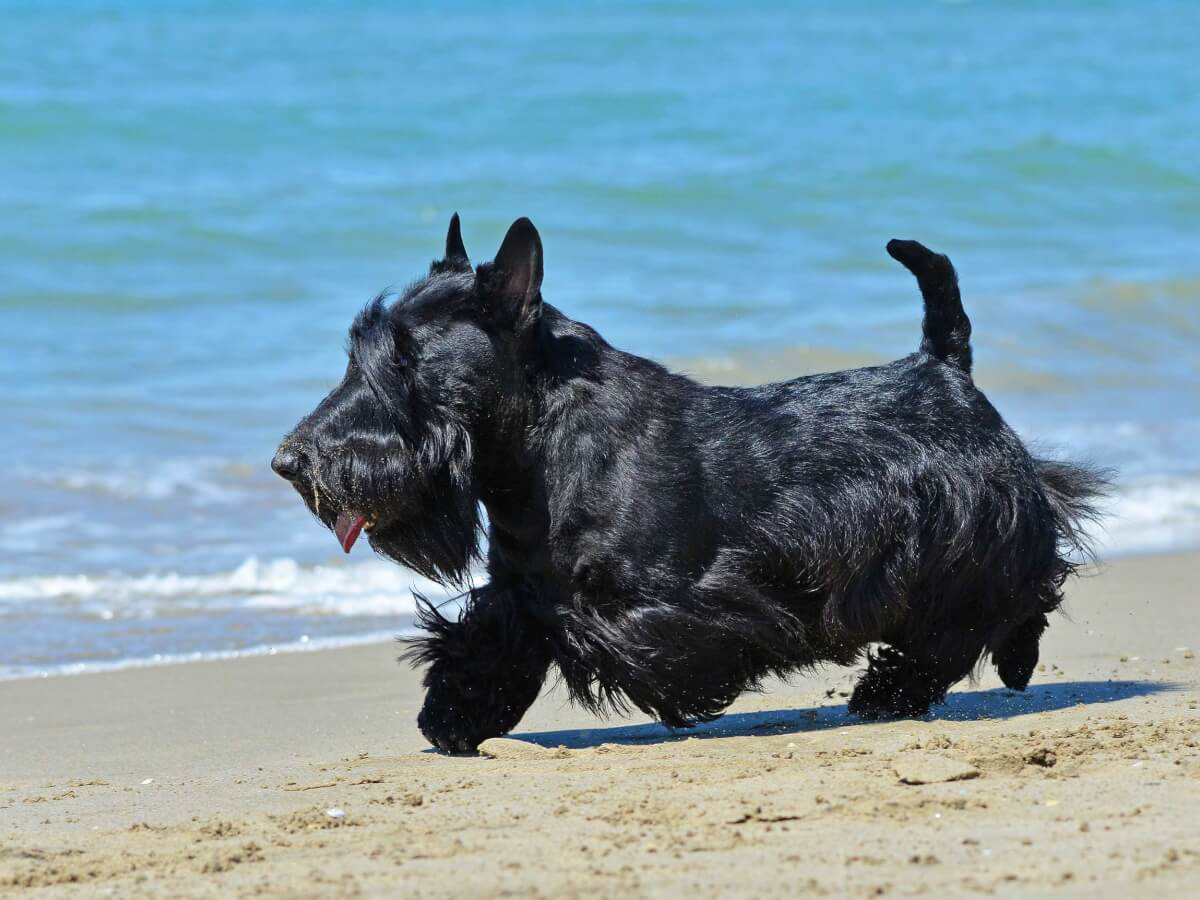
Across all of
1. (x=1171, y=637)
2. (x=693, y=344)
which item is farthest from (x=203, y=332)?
(x=1171, y=637)

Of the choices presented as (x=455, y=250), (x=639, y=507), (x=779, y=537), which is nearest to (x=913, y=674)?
(x=779, y=537)

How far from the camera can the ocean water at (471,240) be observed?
27.3 feet

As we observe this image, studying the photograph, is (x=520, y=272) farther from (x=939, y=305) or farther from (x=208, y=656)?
(x=208, y=656)

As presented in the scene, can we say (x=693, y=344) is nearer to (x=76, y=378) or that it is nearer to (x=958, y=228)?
(x=76, y=378)

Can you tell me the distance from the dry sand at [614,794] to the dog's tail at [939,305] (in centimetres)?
106

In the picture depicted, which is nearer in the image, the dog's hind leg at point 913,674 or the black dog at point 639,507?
the black dog at point 639,507

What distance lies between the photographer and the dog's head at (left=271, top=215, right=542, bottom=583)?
441 cm

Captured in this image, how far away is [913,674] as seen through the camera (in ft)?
16.0

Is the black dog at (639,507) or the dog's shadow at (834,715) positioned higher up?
the black dog at (639,507)

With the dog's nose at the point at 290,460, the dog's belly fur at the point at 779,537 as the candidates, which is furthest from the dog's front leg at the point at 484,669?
the dog's nose at the point at 290,460

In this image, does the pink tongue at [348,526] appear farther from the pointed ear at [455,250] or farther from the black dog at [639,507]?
the pointed ear at [455,250]

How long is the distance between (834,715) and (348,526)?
5.20ft

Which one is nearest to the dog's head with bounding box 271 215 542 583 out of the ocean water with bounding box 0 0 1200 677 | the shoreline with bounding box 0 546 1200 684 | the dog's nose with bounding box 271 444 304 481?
the dog's nose with bounding box 271 444 304 481

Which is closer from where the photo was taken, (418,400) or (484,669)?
(418,400)
